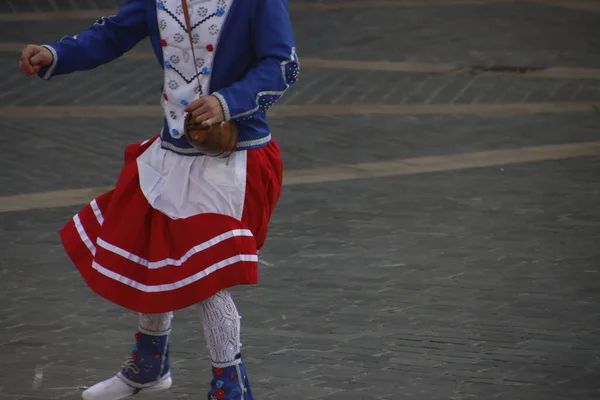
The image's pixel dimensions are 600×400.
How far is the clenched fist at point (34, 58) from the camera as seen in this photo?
4125 millimetres

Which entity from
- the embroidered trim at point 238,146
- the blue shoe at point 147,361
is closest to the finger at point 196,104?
the embroidered trim at point 238,146

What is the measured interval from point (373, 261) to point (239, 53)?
2.85m

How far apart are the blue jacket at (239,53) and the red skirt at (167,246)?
0.19m

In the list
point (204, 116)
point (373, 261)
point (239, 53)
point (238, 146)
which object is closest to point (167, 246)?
point (238, 146)

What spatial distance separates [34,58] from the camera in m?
4.13

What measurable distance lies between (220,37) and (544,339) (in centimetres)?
231

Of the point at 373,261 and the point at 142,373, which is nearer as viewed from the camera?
the point at 142,373

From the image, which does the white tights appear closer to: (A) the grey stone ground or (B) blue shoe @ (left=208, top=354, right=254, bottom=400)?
(B) blue shoe @ (left=208, top=354, right=254, bottom=400)

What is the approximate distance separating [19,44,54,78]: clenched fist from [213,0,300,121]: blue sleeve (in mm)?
671

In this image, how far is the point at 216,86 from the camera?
4082mm

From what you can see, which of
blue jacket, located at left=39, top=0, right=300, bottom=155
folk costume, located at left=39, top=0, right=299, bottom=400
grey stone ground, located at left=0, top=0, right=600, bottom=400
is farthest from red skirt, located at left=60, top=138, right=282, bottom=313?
grey stone ground, located at left=0, top=0, right=600, bottom=400

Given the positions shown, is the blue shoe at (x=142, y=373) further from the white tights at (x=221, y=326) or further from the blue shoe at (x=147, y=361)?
the white tights at (x=221, y=326)

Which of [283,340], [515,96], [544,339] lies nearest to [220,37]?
[283,340]

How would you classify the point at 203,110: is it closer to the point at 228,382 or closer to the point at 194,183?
the point at 194,183
